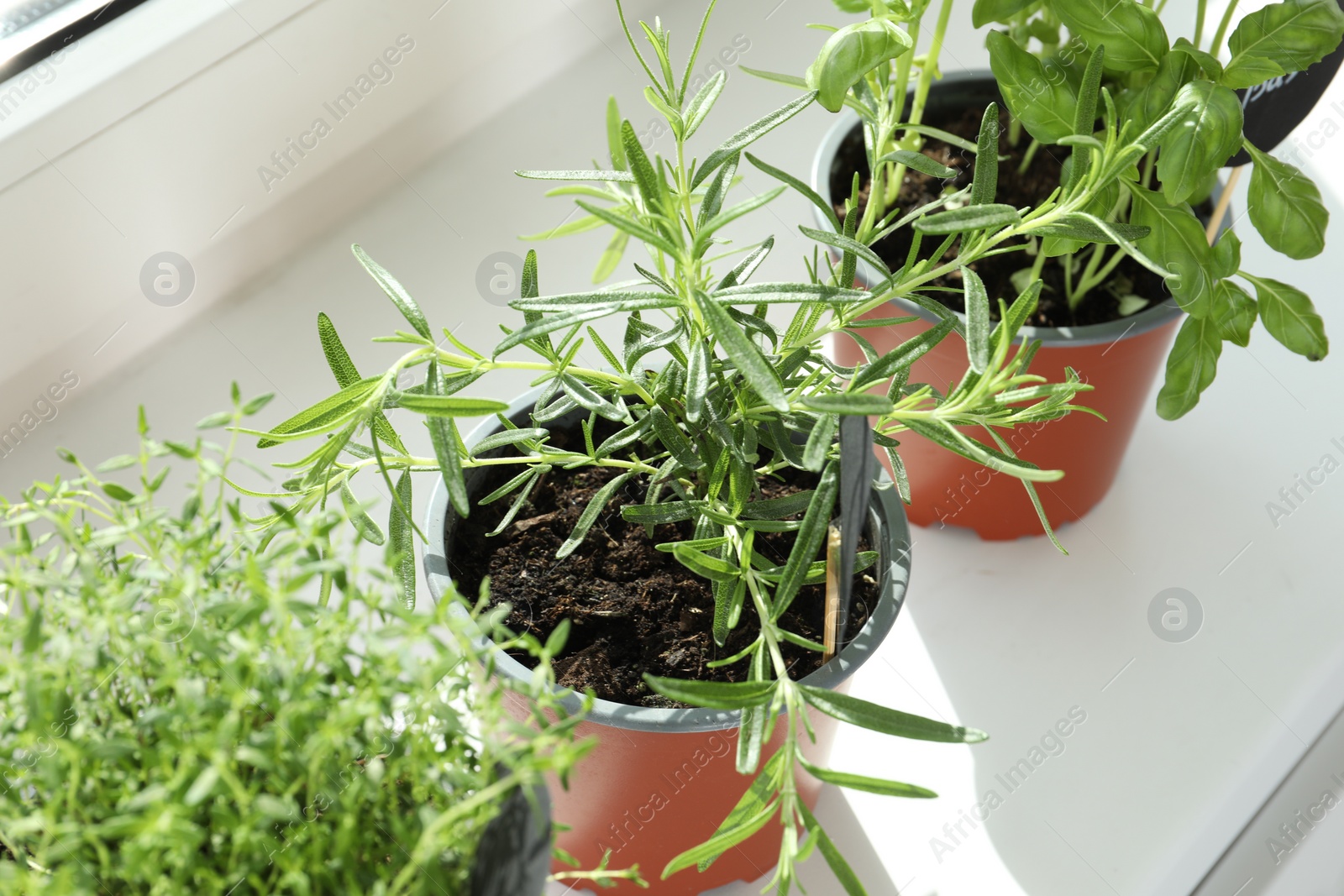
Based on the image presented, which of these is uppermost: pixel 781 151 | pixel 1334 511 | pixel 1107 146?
pixel 781 151

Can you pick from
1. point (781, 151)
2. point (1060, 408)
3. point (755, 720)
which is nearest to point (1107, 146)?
point (1060, 408)

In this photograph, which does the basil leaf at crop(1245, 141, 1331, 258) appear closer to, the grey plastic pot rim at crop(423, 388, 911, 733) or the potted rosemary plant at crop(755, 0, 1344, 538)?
the potted rosemary plant at crop(755, 0, 1344, 538)

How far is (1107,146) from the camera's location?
68 centimetres

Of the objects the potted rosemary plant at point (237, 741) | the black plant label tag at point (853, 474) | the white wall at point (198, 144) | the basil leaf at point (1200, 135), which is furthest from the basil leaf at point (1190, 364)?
the white wall at point (198, 144)

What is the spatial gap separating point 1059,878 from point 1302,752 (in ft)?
1.00

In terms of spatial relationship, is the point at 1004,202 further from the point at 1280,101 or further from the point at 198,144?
the point at 198,144

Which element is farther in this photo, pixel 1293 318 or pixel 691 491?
pixel 1293 318

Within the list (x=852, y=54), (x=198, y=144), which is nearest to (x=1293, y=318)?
(x=852, y=54)

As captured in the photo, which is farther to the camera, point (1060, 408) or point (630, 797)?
point (630, 797)

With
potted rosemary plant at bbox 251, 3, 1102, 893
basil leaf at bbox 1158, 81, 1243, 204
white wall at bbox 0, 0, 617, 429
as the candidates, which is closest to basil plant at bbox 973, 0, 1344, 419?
basil leaf at bbox 1158, 81, 1243, 204

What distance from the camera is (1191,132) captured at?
77 centimetres

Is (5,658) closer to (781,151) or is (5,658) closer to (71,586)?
(71,586)

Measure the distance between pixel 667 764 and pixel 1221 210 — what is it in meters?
0.75

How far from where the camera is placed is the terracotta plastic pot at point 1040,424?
996mm
